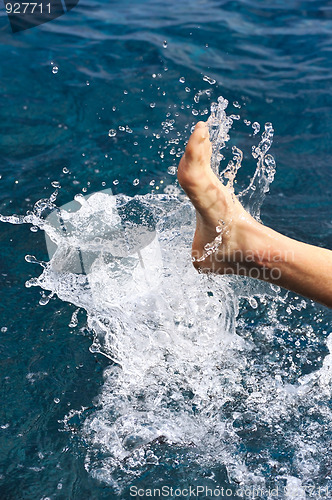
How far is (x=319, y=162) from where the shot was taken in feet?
12.5

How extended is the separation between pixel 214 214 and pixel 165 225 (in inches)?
39.7

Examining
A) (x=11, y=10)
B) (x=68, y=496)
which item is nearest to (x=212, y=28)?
(x=11, y=10)

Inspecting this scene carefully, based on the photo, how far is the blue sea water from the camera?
199 cm

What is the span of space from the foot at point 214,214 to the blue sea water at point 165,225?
619 millimetres

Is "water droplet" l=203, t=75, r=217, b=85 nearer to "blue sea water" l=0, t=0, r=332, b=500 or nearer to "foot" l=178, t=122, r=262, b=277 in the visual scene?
"blue sea water" l=0, t=0, r=332, b=500

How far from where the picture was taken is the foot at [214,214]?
1898 mm

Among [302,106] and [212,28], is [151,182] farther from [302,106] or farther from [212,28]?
[212,28]

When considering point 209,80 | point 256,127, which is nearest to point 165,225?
point 256,127

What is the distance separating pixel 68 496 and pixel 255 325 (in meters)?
1.23

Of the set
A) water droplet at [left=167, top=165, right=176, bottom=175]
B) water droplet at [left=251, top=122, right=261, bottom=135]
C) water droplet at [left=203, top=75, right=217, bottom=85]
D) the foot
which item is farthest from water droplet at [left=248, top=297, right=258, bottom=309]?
water droplet at [left=203, top=75, right=217, bottom=85]

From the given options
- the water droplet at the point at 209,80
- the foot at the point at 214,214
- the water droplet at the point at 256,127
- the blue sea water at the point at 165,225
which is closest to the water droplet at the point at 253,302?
the blue sea water at the point at 165,225

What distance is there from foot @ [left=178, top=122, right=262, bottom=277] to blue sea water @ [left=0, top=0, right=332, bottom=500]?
0.62m

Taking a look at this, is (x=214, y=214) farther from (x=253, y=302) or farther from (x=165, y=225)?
(x=165, y=225)

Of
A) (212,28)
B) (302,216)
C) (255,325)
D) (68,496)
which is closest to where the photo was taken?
(68,496)
